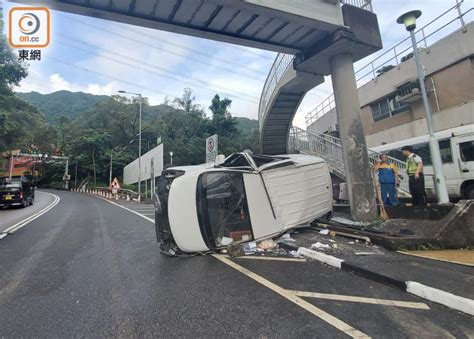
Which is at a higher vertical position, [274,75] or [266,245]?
[274,75]

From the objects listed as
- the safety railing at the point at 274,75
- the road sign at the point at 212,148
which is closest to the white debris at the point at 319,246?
the safety railing at the point at 274,75

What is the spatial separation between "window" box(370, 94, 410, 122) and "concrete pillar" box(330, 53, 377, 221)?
10.6 metres

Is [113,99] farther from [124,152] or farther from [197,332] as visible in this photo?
[197,332]

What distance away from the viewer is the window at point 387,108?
1706 cm

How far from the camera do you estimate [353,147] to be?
26.1ft

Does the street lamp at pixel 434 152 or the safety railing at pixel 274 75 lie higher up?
the safety railing at pixel 274 75

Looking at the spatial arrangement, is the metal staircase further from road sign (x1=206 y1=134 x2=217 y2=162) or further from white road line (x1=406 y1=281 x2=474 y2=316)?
white road line (x1=406 y1=281 x2=474 y2=316)

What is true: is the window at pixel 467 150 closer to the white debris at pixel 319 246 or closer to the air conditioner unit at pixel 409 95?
the white debris at pixel 319 246

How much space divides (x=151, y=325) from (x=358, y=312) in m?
2.12

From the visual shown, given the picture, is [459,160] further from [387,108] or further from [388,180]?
[387,108]

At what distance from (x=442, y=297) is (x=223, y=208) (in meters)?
3.47

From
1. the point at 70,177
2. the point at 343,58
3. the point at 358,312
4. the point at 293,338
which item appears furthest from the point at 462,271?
the point at 70,177

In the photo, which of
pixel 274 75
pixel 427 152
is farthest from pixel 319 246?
pixel 274 75

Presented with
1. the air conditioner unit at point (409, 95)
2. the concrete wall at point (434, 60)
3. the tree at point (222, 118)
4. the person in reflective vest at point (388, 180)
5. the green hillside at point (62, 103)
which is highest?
the green hillside at point (62, 103)
